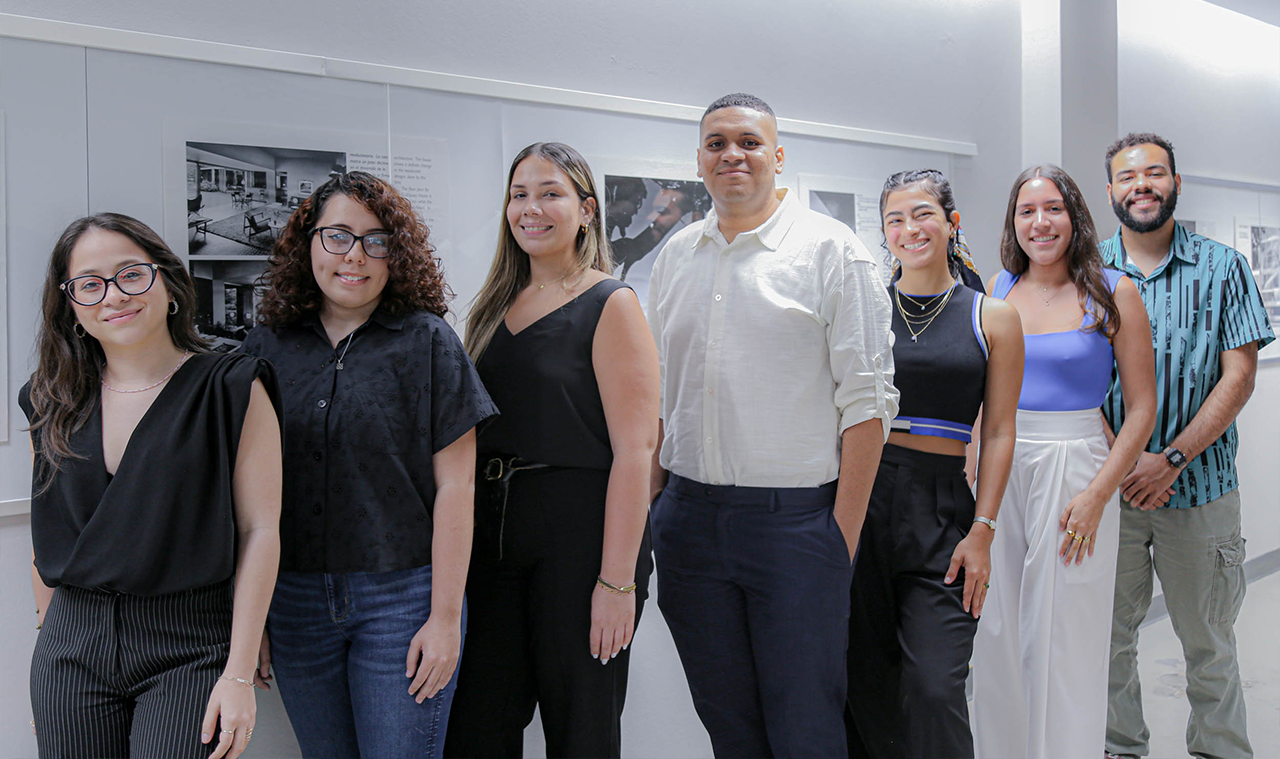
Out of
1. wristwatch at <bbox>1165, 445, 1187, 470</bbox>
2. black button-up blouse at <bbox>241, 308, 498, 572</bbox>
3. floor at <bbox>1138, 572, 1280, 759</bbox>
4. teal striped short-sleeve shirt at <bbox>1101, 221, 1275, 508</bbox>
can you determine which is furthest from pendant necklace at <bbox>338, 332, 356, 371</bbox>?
floor at <bbox>1138, 572, 1280, 759</bbox>

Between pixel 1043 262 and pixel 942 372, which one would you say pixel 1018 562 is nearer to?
pixel 942 372

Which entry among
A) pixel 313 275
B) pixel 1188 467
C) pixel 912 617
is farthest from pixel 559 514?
pixel 1188 467

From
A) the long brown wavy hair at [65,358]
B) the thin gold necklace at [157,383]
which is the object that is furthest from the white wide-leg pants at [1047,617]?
the long brown wavy hair at [65,358]

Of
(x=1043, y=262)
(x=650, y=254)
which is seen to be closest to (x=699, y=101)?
(x=650, y=254)

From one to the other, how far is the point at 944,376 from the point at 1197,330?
5.31 feet

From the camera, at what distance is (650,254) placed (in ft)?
10.3

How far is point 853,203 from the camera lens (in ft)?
12.0

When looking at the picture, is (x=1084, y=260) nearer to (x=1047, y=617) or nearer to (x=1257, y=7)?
(x=1047, y=617)

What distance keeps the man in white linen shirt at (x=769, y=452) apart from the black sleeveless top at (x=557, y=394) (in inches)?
11.3

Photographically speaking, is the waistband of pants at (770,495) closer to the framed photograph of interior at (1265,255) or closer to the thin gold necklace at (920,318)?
the thin gold necklace at (920,318)

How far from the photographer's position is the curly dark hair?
209 centimetres

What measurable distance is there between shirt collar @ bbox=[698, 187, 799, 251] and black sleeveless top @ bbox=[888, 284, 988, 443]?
A: 0.59 meters

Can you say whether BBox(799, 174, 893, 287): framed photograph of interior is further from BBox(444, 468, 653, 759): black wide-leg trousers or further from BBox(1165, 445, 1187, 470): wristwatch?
BBox(444, 468, 653, 759): black wide-leg trousers

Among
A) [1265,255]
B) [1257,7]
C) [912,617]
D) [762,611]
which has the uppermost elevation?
[1257,7]
